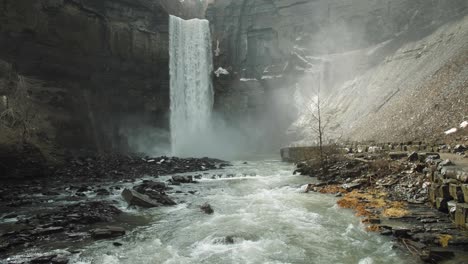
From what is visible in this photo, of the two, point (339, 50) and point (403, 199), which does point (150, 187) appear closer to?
point (403, 199)

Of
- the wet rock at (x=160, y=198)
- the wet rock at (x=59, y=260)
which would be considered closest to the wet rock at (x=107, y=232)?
the wet rock at (x=59, y=260)

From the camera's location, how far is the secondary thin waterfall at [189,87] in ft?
160

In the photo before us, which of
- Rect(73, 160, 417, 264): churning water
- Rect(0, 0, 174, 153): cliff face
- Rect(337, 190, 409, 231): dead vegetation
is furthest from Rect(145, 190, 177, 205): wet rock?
Rect(0, 0, 174, 153): cliff face

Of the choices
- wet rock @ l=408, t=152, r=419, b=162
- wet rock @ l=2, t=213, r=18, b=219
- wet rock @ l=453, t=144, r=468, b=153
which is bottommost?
wet rock @ l=2, t=213, r=18, b=219

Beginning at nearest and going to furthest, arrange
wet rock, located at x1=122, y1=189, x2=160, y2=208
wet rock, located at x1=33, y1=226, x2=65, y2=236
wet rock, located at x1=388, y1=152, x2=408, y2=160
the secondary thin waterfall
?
wet rock, located at x1=33, y1=226, x2=65, y2=236, wet rock, located at x1=122, y1=189, x2=160, y2=208, wet rock, located at x1=388, y1=152, x2=408, y2=160, the secondary thin waterfall

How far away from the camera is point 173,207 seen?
14539 millimetres

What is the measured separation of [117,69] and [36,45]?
10043mm

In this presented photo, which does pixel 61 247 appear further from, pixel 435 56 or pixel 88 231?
pixel 435 56

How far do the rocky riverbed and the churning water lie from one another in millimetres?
912

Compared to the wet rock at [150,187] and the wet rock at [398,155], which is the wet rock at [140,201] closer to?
the wet rock at [150,187]

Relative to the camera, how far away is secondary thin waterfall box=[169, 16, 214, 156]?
1916 inches

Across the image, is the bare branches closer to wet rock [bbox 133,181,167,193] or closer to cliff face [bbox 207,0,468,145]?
wet rock [bbox 133,181,167,193]

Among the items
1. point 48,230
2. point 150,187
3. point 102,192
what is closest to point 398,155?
point 150,187

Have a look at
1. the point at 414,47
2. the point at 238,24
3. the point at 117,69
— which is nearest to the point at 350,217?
the point at 414,47
